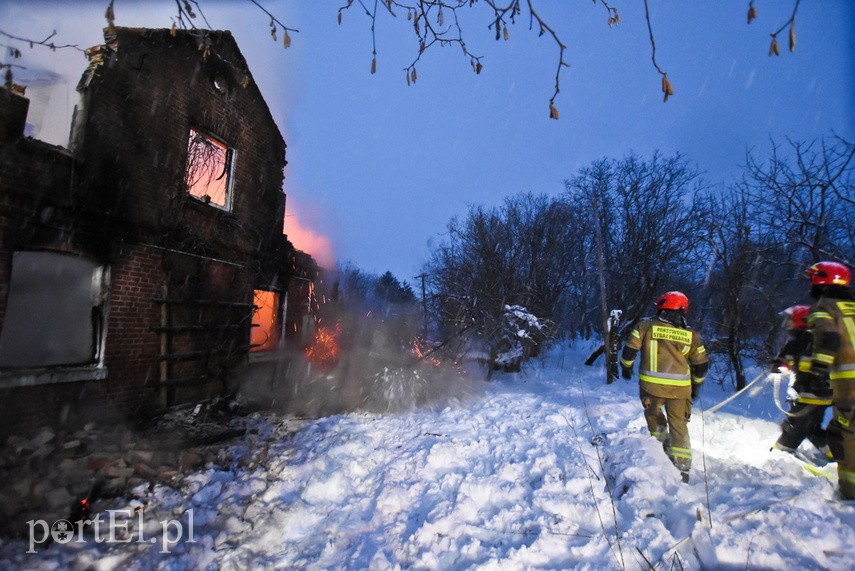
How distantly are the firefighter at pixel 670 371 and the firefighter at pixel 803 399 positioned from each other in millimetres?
1142

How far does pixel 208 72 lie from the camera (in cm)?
791

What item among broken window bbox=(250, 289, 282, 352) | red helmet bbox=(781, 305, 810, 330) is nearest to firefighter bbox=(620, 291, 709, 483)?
red helmet bbox=(781, 305, 810, 330)

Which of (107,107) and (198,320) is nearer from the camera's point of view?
(107,107)

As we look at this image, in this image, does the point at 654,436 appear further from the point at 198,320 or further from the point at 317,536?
the point at 198,320

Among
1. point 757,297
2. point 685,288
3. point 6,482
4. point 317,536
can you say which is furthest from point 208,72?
point 685,288

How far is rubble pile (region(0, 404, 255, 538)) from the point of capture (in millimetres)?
3590

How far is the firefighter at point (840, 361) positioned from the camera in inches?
133

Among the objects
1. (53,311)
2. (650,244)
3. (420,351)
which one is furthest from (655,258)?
(53,311)

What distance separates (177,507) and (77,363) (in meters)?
3.38

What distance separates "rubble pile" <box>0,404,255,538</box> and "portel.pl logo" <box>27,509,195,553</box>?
112mm

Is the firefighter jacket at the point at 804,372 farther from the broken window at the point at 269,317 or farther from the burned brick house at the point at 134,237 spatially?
the broken window at the point at 269,317

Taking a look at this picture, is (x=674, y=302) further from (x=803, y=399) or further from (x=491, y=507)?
(x=491, y=507)

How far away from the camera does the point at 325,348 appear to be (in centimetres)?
1188

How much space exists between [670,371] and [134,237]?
8.21 m
